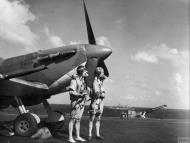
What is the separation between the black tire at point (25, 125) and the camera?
8.34 m

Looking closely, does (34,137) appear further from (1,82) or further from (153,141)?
(153,141)

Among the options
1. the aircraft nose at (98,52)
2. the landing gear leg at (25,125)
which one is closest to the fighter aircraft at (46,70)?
the aircraft nose at (98,52)

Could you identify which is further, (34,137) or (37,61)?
(37,61)

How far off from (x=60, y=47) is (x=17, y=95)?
2.38 meters

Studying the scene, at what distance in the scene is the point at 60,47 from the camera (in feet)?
30.8

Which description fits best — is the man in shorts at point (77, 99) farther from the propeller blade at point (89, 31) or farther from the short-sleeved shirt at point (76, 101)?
the propeller blade at point (89, 31)

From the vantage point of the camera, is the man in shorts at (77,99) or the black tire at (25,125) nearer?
the man in shorts at (77,99)

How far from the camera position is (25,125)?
8.57 meters

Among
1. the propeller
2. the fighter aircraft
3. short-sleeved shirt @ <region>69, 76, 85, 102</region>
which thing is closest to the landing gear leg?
the fighter aircraft

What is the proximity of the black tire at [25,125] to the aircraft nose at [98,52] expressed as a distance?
2939 millimetres

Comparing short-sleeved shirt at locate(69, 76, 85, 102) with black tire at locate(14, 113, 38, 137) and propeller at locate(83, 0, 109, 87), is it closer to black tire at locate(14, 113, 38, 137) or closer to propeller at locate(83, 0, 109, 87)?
propeller at locate(83, 0, 109, 87)

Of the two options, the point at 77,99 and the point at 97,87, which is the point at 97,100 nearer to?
the point at 97,87

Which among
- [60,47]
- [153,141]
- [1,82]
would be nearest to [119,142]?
[153,141]

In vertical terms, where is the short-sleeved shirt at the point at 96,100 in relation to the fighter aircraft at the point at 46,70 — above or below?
below
